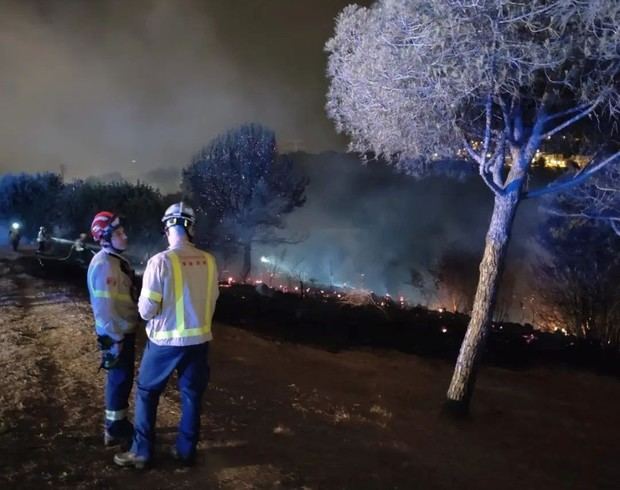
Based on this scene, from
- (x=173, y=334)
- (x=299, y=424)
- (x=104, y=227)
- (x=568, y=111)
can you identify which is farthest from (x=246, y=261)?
(x=173, y=334)

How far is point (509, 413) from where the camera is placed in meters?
8.92

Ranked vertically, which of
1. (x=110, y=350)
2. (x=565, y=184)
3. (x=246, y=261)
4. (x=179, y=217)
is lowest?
(x=110, y=350)

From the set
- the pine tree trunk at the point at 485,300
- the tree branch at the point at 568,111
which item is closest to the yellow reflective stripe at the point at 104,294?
the pine tree trunk at the point at 485,300

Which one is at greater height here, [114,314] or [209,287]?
[209,287]

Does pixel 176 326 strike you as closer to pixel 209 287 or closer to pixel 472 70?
pixel 209 287

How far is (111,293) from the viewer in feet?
15.2

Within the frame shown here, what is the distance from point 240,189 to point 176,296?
2816 cm

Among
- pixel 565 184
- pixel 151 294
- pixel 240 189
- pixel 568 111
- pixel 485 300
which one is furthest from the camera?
pixel 240 189

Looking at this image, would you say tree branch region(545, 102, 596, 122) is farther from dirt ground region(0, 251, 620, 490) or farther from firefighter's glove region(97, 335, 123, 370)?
firefighter's glove region(97, 335, 123, 370)

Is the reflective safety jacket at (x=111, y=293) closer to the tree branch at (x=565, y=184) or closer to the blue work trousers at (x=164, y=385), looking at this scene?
the blue work trousers at (x=164, y=385)

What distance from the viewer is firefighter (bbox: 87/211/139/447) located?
4.62 metres

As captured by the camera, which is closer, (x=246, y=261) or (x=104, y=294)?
(x=104, y=294)

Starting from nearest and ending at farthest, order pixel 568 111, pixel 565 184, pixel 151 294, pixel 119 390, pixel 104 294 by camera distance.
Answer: pixel 151 294 → pixel 104 294 → pixel 119 390 → pixel 568 111 → pixel 565 184

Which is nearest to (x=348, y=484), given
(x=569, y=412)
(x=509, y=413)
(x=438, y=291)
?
(x=509, y=413)
